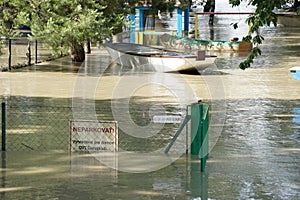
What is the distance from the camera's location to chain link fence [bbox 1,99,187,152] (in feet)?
50.2

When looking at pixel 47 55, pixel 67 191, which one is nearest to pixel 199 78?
pixel 47 55

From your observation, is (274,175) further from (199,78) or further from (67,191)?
(199,78)

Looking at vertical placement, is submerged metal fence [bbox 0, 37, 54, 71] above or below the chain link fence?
above

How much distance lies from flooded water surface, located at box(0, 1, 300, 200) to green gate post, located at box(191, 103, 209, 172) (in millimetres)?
272

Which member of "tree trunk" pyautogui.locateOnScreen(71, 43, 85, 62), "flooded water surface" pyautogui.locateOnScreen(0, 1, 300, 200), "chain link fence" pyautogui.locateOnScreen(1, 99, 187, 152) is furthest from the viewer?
"tree trunk" pyautogui.locateOnScreen(71, 43, 85, 62)

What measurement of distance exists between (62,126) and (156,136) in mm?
2368

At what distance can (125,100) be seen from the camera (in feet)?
74.5

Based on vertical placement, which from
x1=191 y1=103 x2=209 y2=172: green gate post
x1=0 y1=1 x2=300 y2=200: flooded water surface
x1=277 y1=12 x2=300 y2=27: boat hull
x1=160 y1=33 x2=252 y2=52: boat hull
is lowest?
x1=0 y1=1 x2=300 y2=200: flooded water surface

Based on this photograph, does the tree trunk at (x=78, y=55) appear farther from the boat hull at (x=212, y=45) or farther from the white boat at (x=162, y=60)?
the boat hull at (x=212, y=45)

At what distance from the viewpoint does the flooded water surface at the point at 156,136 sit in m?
11.8

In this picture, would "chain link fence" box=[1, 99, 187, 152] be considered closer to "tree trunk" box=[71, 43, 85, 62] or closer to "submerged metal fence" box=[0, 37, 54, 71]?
"submerged metal fence" box=[0, 37, 54, 71]

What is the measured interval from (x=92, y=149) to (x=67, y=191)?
2.56 metres

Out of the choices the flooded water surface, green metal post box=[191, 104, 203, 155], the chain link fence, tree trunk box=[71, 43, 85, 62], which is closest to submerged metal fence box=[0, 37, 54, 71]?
the flooded water surface

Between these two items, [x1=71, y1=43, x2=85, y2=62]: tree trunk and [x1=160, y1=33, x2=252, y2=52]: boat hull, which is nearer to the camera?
[x1=71, y1=43, x2=85, y2=62]: tree trunk
